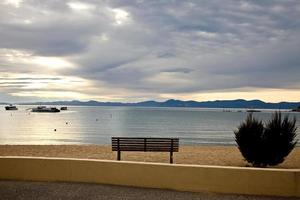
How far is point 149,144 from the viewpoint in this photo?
13945mm

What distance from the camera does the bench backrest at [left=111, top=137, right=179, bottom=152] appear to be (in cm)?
1382

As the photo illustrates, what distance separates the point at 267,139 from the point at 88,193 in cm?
744

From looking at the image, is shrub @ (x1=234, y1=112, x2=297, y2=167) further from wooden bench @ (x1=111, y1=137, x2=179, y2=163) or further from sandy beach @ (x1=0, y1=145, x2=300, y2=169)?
wooden bench @ (x1=111, y1=137, x2=179, y2=163)

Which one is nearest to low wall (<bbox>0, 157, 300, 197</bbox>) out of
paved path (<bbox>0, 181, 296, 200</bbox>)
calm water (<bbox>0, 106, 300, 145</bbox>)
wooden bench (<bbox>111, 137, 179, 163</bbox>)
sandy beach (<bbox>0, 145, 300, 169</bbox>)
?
paved path (<bbox>0, 181, 296, 200</bbox>)

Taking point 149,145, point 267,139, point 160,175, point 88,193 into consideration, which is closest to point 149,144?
point 149,145

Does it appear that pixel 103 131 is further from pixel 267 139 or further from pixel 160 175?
pixel 160 175

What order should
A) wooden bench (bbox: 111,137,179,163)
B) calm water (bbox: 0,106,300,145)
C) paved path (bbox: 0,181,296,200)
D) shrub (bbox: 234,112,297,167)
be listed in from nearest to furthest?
paved path (bbox: 0,181,296,200)
shrub (bbox: 234,112,297,167)
wooden bench (bbox: 111,137,179,163)
calm water (bbox: 0,106,300,145)

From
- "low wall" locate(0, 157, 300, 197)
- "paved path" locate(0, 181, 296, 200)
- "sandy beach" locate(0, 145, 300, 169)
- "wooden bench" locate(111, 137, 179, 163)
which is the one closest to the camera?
"paved path" locate(0, 181, 296, 200)

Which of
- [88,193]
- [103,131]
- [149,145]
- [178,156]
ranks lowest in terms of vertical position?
[103,131]

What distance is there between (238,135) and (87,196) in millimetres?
7500

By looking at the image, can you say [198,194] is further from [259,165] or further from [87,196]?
[259,165]

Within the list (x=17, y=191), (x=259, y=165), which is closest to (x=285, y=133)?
(x=259, y=165)

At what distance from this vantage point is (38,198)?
20.3 ft

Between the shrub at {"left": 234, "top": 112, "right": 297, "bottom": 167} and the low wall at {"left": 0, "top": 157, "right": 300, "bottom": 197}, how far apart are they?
20.0ft
